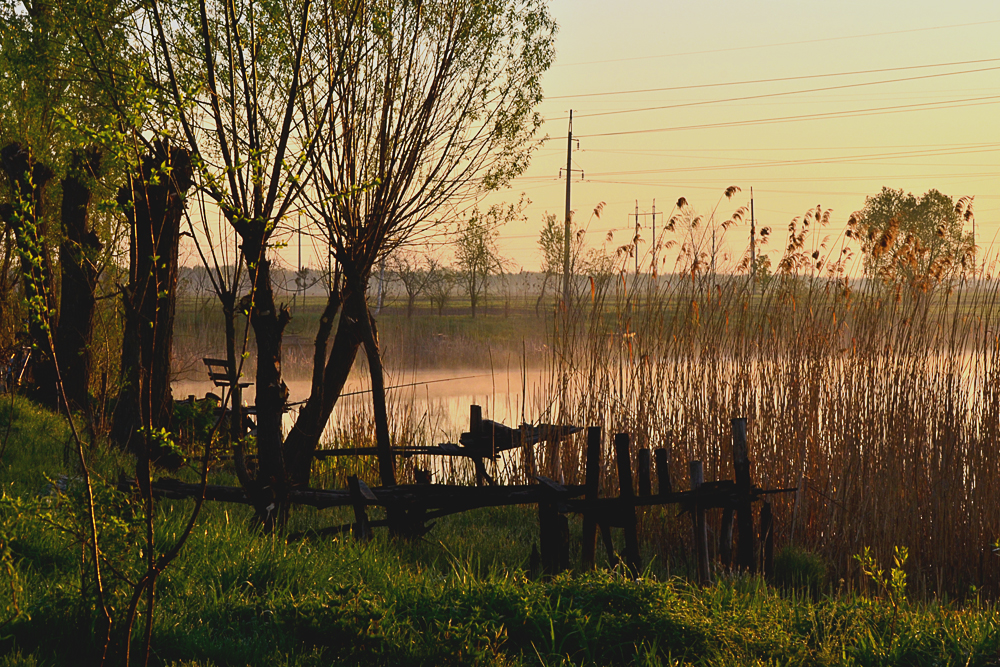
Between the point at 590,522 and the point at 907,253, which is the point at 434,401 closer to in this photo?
the point at 907,253

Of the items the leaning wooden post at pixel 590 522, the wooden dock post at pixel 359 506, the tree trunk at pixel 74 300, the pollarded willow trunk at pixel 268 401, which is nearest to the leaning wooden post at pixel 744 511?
the leaning wooden post at pixel 590 522

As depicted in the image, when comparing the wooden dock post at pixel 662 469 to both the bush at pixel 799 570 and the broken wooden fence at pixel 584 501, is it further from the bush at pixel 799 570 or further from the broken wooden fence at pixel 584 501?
the bush at pixel 799 570

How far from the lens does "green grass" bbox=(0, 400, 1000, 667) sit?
134 inches

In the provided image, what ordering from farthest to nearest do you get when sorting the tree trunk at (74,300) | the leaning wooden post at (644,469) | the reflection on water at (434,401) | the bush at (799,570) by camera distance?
the tree trunk at (74,300)
the reflection on water at (434,401)
the bush at (799,570)
the leaning wooden post at (644,469)

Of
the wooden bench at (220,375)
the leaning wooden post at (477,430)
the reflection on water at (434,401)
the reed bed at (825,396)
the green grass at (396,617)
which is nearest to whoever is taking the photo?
the green grass at (396,617)

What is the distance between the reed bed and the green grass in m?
2.04

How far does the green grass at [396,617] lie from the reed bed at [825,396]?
2038 millimetres

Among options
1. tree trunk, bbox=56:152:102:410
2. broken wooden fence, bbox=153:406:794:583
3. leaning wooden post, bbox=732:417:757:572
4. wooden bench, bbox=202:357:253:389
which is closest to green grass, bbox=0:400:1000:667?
broken wooden fence, bbox=153:406:794:583

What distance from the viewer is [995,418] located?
264 inches

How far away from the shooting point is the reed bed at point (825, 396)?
20.9 ft

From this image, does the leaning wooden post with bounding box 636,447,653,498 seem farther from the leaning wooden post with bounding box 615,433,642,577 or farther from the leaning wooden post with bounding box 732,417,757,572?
the leaning wooden post with bounding box 732,417,757,572

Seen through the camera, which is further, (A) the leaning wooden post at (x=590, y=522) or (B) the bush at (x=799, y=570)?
(B) the bush at (x=799, y=570)

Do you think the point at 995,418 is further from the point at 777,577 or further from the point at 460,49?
the point at 460,49

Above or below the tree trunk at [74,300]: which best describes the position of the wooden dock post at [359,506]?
below
